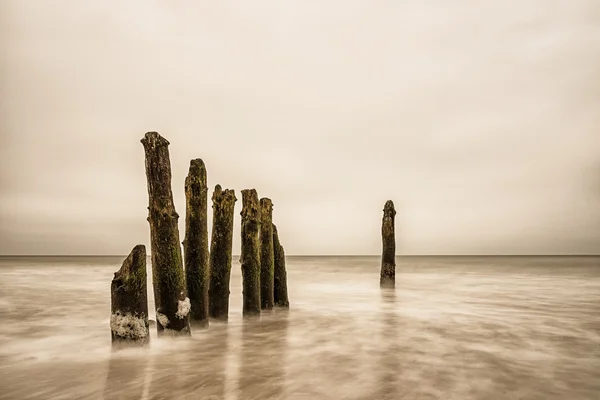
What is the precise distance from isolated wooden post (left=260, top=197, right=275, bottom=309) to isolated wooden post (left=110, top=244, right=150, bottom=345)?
3797mm

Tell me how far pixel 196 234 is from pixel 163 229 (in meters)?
0.91

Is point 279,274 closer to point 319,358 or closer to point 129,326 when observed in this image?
point 319,358

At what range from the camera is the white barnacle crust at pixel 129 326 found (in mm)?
6418

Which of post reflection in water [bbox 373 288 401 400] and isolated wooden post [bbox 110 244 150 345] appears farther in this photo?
isolated wooden post [bbox 110 244 150 345]

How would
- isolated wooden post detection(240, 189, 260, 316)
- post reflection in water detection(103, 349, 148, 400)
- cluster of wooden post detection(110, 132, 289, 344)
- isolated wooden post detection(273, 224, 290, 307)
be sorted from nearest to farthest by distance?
1. post reflection in water detection(103, 349, 148, 400)
2. cluster of wooden post detection(110, 132, 289, 344)
3. isolated wooden post detection(240, 189, 260, 316)
4. isolated wooden post detection(273, 224, 290, 307)

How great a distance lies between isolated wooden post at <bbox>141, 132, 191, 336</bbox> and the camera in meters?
6.74

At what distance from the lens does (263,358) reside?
266 inches

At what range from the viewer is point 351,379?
222 inches

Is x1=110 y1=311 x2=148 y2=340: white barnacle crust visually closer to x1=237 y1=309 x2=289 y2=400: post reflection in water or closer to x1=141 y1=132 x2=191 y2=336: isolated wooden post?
x1=141 y1=132 x2=191 y2=336: isolated wooden post

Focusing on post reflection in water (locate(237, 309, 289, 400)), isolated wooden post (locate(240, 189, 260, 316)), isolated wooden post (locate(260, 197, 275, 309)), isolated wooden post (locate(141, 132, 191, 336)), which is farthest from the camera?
isolated wooden post (locate(260, 197, 275, 309))

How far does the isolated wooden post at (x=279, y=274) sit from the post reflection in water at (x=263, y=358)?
3.42ft

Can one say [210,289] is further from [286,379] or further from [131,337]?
[286,379]

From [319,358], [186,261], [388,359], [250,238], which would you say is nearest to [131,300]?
[186,261]

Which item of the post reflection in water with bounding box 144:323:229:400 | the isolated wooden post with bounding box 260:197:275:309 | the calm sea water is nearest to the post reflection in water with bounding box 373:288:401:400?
the calm sea water
